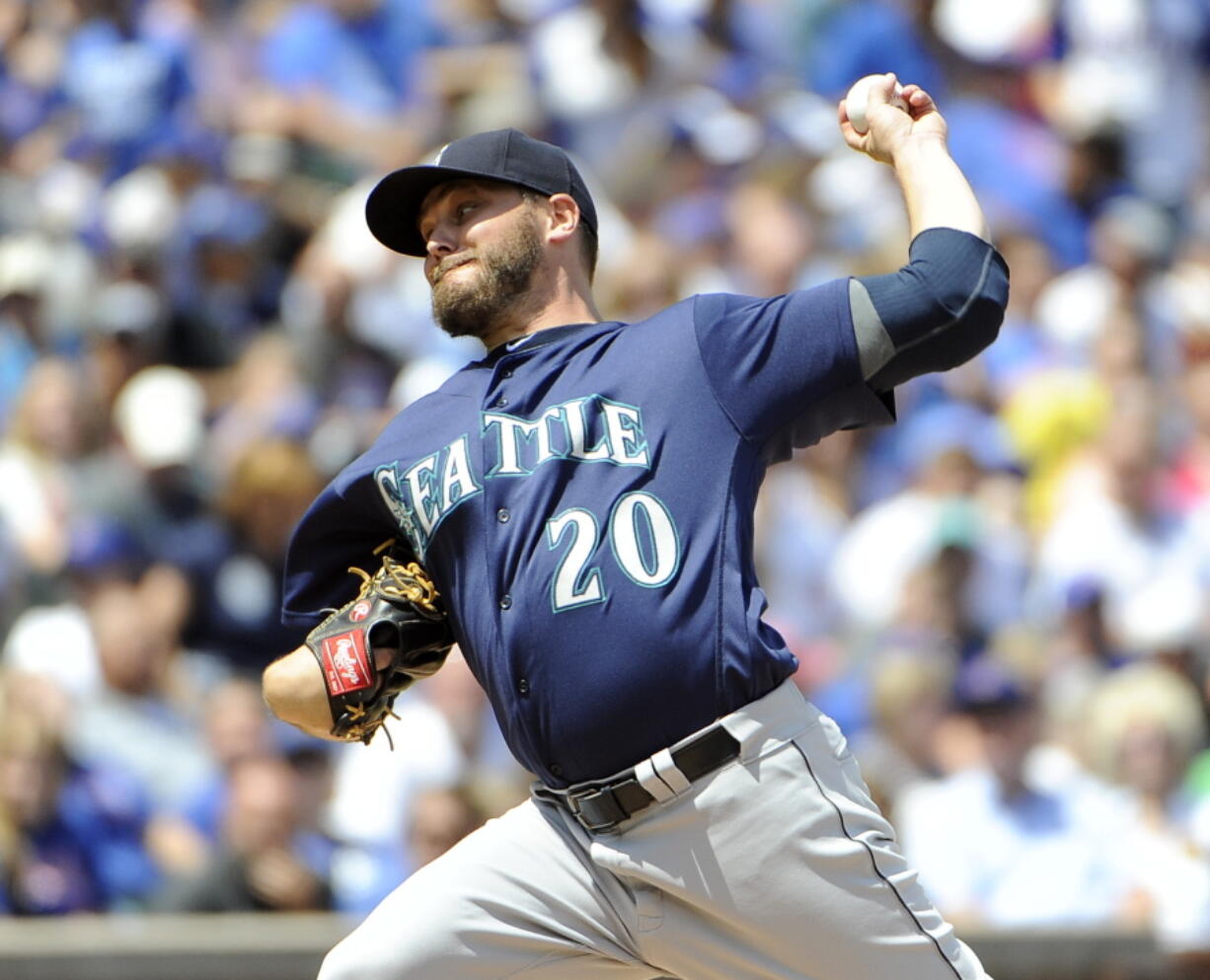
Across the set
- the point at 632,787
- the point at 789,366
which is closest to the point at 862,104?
the point at 789,366

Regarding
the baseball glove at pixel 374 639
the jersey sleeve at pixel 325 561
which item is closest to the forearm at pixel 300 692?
the baseball glove at pixel 374 639

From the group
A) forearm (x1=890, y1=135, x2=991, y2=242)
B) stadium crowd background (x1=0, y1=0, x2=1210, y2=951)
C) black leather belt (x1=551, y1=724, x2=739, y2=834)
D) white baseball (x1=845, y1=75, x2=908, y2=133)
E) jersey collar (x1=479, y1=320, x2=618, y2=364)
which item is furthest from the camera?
stadium crowd background (x1=0, y1=0, x2=1210, y2=951)

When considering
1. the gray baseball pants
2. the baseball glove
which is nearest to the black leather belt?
the gray baseball pants

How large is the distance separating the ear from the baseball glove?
2.26 feet

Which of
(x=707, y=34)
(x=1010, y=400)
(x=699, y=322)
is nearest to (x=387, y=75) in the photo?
(x=707, y=34)

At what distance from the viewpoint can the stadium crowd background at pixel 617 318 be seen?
6.25m

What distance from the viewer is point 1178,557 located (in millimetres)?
7402

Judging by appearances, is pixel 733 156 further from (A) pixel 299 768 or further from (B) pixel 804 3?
(A) pixel 299 768

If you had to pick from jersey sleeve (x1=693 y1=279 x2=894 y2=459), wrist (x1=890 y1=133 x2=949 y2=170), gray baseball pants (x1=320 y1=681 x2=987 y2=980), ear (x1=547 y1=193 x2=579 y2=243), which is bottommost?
gray baseball pants (x1=320 y1=681 x2=987 y2=980)

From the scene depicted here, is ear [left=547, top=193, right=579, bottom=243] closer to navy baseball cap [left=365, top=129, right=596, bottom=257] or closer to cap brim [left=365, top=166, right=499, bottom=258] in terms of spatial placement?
navy baseball cap [left=365, top=129, right=596, bottom=257]

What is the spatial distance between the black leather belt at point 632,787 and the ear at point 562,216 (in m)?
1.07

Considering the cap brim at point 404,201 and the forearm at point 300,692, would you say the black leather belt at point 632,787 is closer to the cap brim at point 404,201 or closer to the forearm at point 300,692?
the forearm at point 300,692

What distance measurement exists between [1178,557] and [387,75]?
183 inches

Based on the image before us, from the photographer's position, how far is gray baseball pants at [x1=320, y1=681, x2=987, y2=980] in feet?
10.8
